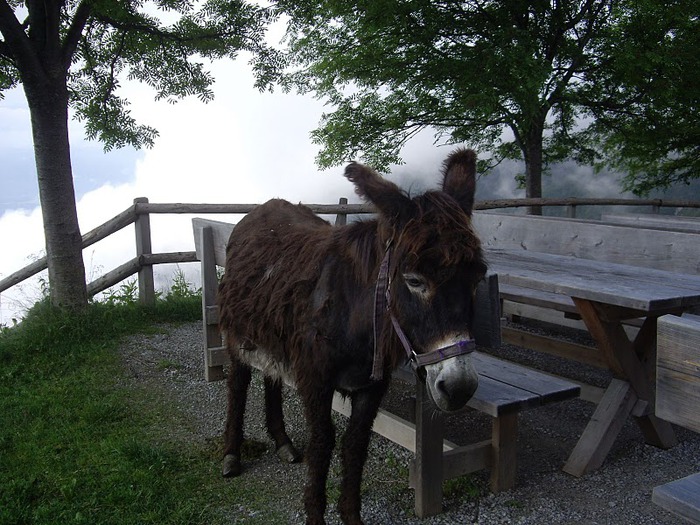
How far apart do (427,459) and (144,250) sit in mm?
5336

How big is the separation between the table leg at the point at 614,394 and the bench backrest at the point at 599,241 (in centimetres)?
68

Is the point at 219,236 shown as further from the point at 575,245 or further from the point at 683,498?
the point at 683,498

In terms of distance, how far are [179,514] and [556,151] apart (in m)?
13.0

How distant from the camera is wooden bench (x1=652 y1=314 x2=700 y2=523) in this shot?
1.27 meters

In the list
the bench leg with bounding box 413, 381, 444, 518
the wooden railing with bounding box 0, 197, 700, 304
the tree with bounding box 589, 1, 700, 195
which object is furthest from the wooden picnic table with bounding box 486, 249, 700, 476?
the tree with bounding box 589, 1, 700, 195

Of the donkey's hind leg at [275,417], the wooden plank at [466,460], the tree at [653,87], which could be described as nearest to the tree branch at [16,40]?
the donkey's hind leg at [275,417]

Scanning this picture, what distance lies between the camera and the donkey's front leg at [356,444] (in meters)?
2.71

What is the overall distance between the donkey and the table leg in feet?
4.95

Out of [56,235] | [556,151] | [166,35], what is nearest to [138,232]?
[56,235]

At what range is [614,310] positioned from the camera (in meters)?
3.47

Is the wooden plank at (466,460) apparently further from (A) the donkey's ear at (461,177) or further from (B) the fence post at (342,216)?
(B) the fence post at (342,216)

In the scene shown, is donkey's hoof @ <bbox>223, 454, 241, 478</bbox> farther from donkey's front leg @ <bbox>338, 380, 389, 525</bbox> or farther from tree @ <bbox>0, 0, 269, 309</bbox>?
tree @ <bbox>0, 0, 269, 309</bbox>

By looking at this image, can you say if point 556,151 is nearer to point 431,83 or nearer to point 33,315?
point 431,83

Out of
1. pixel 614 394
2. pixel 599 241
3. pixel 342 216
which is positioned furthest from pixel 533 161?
pixel 614 394
